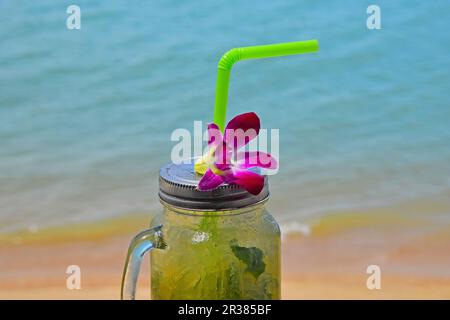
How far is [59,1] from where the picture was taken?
2.86 metres

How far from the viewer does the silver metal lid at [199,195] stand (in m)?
0.81

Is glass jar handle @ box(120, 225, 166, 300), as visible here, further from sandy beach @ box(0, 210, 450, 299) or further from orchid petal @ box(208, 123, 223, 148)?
sandy beach @ box(0, 210, 450, 299)

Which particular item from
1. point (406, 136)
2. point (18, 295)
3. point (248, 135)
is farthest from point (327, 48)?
point (248, 135)

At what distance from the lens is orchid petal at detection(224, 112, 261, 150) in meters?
0.82

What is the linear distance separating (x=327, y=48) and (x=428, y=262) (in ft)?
3.70

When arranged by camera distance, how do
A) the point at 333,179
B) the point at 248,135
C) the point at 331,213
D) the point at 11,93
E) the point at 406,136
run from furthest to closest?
1. the point at 11,93
2. the point at 406,136
3. the point at 333,179
4. the point at 331,213
5. the point at 248,135

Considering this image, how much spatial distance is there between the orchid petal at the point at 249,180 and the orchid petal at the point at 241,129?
0.03 metres

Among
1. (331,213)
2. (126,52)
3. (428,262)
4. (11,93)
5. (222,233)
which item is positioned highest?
(126,52)

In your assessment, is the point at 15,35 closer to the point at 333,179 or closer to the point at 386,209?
the point at 333,179

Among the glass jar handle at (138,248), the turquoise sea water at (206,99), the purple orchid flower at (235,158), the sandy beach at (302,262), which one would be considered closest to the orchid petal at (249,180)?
the purple orchid flower at (235,158)

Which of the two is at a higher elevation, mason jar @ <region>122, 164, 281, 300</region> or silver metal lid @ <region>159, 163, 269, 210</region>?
silver metal lid @ <region>159, 163, 269, 210</region>

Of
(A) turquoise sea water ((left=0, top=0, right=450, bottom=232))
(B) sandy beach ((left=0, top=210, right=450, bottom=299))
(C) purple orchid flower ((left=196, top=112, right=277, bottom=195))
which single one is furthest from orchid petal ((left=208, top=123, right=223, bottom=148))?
(A) turquoise sea water ((left=0, top=0, right=450, bottom=232))

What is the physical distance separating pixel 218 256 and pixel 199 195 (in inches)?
2.5

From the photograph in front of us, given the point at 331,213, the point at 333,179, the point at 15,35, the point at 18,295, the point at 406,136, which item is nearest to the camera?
the point at 18,295
